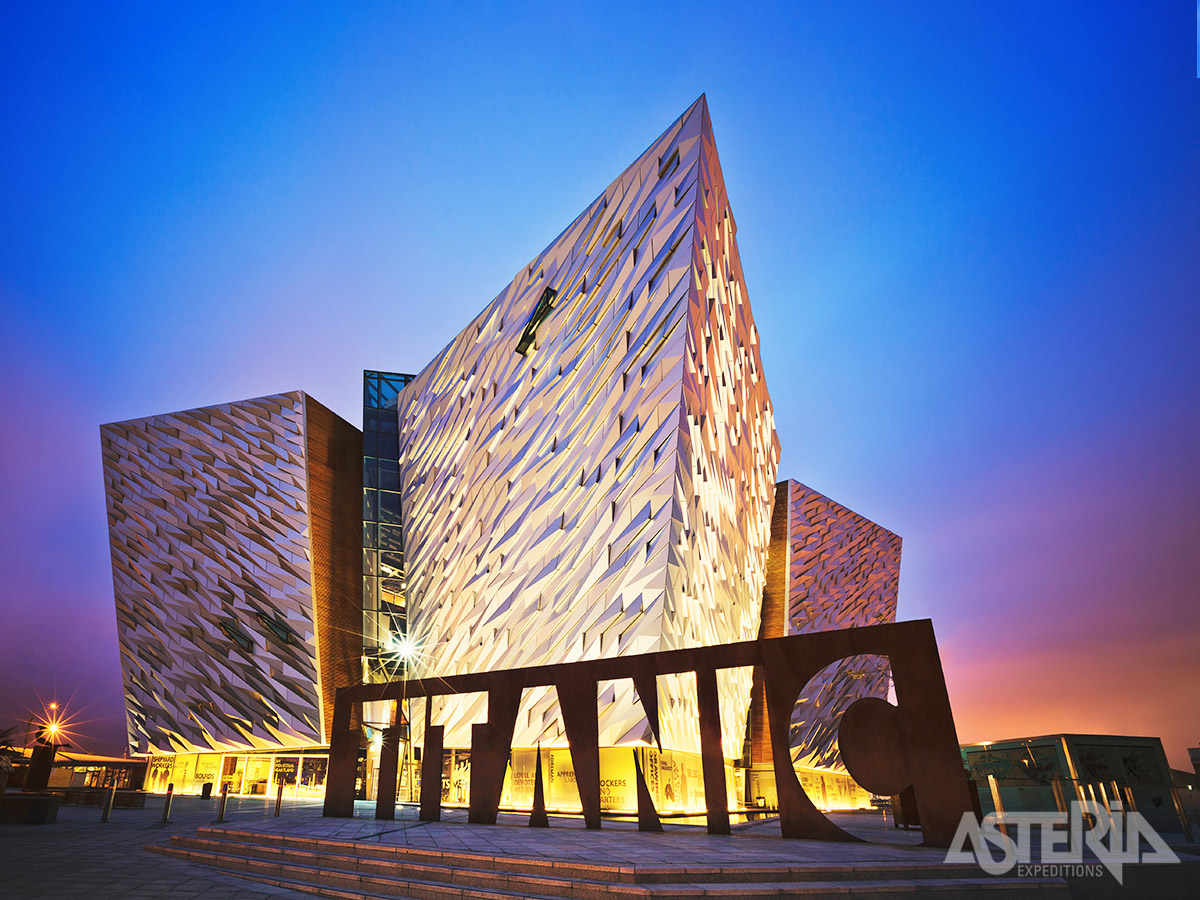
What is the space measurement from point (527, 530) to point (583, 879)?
13.3 m

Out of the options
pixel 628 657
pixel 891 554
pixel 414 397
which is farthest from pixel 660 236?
pixel 891 554

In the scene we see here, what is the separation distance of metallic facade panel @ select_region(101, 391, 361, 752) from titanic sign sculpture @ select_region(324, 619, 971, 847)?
1297 centimetres

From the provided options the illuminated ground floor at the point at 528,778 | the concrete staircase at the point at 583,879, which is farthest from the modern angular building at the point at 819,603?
the concrete staircase at the point at 583,879

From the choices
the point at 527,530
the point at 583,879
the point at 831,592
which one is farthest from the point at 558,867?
the point at 831,592

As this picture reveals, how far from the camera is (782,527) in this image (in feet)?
102

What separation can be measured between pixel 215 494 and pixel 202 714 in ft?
26.5

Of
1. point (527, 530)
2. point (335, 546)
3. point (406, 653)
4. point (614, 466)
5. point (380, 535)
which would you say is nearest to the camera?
point (614, 466)

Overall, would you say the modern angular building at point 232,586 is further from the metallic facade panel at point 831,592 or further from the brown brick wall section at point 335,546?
the metallic facade panel at point 831,592

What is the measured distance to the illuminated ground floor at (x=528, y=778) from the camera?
46.3 ft

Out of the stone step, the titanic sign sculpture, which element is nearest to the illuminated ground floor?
the titanic sign sculpture

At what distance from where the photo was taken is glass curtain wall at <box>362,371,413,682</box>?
26953 mm

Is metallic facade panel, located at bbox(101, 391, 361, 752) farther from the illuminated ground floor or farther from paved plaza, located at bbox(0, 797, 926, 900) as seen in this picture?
paved plaza, located at bbox(0, 797, 926, 900)
